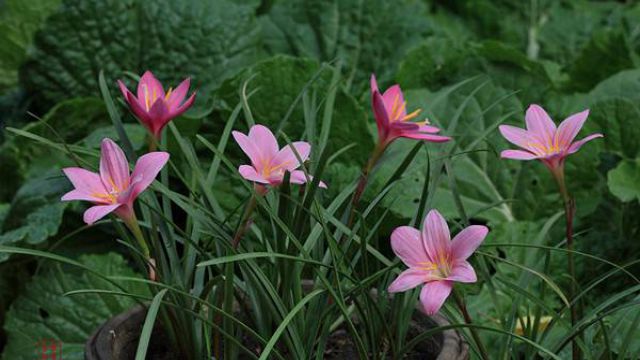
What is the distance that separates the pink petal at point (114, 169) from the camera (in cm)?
100

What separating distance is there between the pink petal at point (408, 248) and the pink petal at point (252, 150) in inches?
6.8

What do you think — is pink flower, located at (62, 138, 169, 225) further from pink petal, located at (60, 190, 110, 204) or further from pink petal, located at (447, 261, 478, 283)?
pink petal, located at (447, 261, 478, 283)

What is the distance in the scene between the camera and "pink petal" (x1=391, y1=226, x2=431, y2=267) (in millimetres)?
979

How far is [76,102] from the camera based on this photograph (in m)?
1.88

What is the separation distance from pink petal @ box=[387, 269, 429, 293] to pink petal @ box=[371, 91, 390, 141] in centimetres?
17

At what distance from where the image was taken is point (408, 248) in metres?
0.98

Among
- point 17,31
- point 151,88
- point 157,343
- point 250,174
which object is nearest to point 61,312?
point 157,343

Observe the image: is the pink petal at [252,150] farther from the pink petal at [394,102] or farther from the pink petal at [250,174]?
the pink petal at [394,102]

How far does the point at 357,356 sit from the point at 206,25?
1.17 metres

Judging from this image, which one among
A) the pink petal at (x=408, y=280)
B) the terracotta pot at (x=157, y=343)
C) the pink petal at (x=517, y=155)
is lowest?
the terracotta pot at (x=157, y=343)

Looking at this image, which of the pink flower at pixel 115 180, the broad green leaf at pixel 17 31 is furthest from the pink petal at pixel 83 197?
the broad green leaf at pixel 17 31

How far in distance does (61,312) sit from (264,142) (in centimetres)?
76

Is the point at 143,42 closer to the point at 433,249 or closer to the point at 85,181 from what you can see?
the point at 85,181

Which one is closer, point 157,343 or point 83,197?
point 83,197
